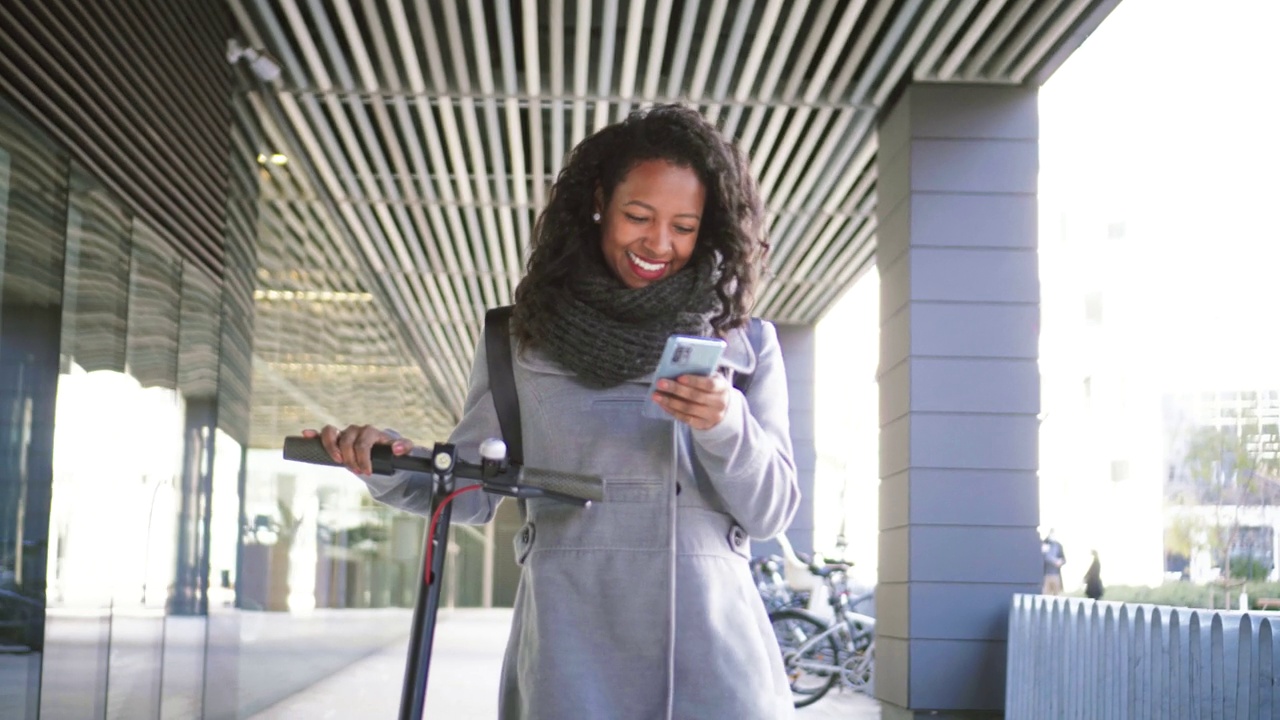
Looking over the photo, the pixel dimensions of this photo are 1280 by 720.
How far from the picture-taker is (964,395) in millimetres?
7703

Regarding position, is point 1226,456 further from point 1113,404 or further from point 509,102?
point 509,102

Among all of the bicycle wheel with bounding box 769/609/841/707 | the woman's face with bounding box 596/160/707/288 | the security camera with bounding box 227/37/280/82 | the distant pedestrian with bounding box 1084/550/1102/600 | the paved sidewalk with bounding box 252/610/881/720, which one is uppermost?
the security camera with bounding box 227/37/280/82

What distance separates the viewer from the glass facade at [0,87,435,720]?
436 cm

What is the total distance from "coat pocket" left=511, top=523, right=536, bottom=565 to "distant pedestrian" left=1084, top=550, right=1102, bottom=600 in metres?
4.47

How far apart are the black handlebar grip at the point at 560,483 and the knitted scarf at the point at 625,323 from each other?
0.18 m

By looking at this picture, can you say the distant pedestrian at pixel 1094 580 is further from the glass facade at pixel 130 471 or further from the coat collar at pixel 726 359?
the coat collar at pixel 726 359

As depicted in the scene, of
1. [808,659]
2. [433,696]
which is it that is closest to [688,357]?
[433,696]

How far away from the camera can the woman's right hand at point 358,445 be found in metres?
1.77

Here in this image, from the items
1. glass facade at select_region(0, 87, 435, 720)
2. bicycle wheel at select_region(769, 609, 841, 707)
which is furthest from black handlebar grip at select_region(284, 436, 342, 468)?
bicycle wheel at select_region(769, 609, 841, 707)

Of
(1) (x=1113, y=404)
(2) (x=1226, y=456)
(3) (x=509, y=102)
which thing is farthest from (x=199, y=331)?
(2) (x=1226, y=456)

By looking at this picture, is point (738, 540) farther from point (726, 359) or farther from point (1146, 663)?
point (1146, 663)

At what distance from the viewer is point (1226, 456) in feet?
15.4

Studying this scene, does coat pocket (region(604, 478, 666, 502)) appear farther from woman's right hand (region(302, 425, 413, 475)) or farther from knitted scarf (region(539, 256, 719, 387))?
woman's right hand (region(302, 425, 413, 475))

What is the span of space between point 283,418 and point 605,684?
7550mm
